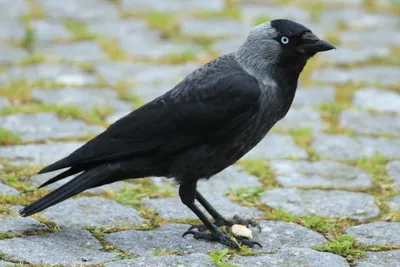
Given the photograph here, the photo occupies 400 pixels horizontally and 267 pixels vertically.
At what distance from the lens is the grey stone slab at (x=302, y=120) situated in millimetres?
5692

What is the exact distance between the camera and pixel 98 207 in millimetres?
4227

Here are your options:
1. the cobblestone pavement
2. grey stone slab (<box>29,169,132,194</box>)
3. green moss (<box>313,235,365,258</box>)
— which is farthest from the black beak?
grey stone slab (<box>29,169,132,194</box>)

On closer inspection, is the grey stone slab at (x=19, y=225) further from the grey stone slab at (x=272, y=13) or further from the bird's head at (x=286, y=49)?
the grey stone slab at (x=272, y=13)

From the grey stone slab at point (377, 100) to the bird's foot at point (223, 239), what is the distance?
2.55 m

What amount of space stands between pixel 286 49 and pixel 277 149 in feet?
4.39

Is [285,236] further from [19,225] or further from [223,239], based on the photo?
[19,225]

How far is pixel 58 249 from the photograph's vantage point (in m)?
3.60

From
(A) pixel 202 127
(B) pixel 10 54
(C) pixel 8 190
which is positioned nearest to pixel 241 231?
(A) pixel 202 127

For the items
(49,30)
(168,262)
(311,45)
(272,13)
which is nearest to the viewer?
(168,262)

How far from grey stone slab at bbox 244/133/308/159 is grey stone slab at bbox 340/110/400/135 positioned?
1.85ft

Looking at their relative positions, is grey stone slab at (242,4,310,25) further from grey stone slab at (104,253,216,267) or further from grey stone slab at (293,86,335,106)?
grey stone slab at (104,253,216,267)

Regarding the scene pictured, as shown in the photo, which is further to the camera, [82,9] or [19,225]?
[82,9]

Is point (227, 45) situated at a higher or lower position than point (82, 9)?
lower

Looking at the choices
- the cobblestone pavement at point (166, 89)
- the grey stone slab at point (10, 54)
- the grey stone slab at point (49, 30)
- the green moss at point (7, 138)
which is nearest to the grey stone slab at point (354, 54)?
the cobblestone pavement at point (166, 89)
